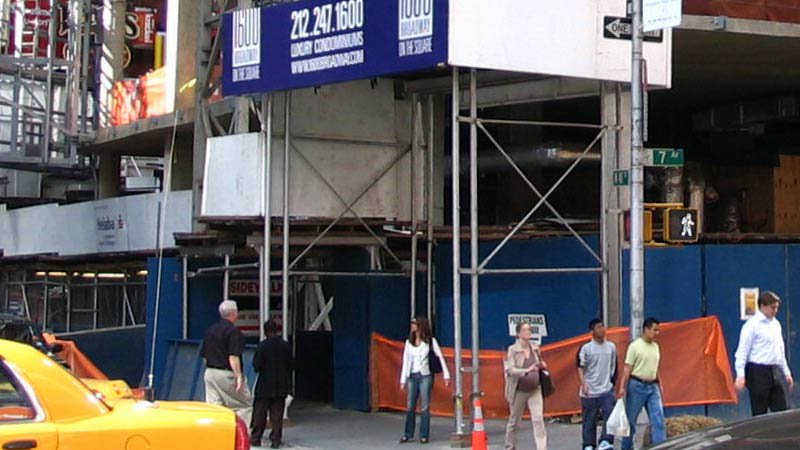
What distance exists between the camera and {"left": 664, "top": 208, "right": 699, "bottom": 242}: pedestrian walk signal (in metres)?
15.2

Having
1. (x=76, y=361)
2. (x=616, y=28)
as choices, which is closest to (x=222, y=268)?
(x=76, y=361)

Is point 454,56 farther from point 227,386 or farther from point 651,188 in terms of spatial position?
point 651,188

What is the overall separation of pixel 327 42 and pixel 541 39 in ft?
9.74

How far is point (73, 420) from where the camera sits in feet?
22.2

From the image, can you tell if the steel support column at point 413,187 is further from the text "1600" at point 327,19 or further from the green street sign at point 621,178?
the green street sign at point 621,178

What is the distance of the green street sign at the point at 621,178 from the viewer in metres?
15.1

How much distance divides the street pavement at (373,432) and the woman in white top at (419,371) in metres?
0.26

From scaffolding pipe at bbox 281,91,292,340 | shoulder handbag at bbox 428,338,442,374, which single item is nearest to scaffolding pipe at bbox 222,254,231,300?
scaffolding pipe at bbox 281,91,292,340

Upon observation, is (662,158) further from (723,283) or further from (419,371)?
(419,371)

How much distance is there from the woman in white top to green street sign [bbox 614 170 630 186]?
3183 millimetres

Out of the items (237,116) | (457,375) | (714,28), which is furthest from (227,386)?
(714,28)

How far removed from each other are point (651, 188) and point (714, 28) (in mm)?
3330

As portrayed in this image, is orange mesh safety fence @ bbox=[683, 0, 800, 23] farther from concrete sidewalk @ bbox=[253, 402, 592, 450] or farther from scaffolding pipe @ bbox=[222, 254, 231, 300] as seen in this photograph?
scaffolding pipe @ bbox=[222, 254, 231, 300]

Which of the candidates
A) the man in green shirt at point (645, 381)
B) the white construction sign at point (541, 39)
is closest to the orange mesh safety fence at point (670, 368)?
the man in green shirt at point (645, 381)
